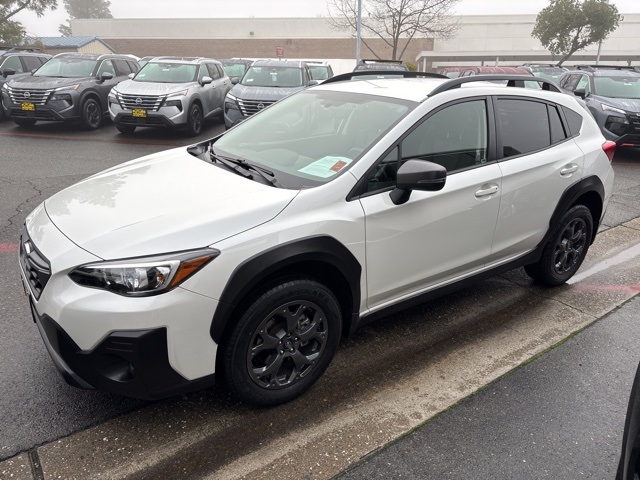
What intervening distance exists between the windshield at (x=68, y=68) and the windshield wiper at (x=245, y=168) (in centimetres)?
990

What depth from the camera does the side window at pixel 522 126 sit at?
3613mm

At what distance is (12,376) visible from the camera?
3.00 meters

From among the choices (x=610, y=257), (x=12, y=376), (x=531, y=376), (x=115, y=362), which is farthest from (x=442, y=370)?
(x=610, y=257)

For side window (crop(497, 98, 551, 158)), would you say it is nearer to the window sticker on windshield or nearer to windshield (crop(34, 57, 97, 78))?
the window sticker on windshield

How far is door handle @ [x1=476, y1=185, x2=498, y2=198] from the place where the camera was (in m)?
3.34

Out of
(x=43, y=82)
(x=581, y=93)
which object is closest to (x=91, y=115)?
(x=43, y=82)

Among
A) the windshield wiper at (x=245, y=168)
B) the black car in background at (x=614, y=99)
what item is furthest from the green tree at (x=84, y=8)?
the windshield wiper at (x=245, y=168)

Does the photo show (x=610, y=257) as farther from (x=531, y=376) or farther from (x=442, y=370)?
(x=442, y=370)

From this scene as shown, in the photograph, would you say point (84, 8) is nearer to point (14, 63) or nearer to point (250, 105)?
point (14, 63)

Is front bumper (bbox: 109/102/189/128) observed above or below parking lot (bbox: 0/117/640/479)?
above

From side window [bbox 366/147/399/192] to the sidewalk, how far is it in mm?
1314

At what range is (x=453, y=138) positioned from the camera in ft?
10.9

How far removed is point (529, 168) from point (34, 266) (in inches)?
124

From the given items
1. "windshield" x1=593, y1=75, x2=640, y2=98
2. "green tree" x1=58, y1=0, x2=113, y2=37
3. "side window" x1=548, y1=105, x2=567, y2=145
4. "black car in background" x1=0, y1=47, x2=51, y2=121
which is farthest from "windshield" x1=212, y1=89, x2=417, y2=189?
"green tree" x1=58, y1=0, x2=113, y2=37
